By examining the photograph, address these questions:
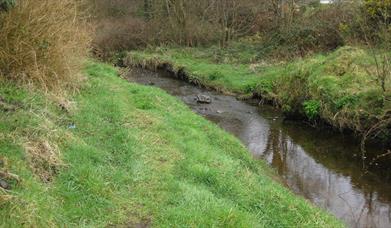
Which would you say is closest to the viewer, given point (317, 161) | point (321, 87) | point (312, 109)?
point (317, 161)

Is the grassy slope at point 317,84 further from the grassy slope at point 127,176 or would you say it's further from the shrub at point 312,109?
the grassy slope at point 127,176

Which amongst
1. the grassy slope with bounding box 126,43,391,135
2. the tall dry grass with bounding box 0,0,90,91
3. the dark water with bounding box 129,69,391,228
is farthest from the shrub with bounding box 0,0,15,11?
the grassy slope with bounding box 126,43,391,135

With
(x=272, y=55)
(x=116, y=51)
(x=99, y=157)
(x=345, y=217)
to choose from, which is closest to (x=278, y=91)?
(x=272, y=55)

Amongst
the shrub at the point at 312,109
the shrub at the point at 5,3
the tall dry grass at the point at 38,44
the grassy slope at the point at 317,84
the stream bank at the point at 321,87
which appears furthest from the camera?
the shrub at the point at 312,109

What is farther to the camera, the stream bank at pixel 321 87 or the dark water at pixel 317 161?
the stream bank at pixel 321 87

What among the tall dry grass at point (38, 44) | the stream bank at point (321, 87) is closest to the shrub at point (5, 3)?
the tall dry grass at point (38, 44)

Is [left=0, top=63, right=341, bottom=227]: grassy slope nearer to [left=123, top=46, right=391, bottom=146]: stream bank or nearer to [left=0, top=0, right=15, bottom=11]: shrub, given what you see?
[left=0, top=0, right=15, bottom=11]: shrub

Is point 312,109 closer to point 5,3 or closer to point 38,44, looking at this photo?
Answer: point 38,44

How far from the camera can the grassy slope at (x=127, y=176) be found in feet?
20.7

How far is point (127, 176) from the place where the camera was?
7.69 meters

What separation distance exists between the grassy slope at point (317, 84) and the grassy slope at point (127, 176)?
466 centimetres

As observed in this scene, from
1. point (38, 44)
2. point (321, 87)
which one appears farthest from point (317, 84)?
point (38, 44)

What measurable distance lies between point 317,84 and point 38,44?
10087 millimetres

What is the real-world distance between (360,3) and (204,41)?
11.8 m
